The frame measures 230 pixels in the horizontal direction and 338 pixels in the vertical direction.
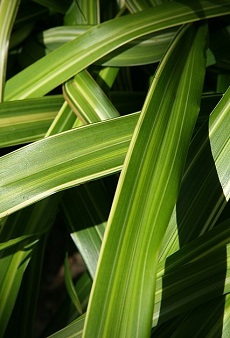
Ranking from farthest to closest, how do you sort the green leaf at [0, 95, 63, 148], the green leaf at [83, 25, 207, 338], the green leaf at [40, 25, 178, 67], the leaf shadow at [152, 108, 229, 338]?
the green leaf at [40, 25, 178, 67]
the green leaf at [0, 95, 63, 148]
the leaf shadow at [152, 108, 229, 338]
the green leaf at [83, 25, 207, 338]

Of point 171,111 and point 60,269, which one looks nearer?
point 171,111

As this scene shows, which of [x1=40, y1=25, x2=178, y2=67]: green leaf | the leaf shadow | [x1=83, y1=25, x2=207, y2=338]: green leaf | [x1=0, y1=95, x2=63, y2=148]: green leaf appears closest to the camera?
[x1=83, y1=25, x2=207, y2=338]: green leaf

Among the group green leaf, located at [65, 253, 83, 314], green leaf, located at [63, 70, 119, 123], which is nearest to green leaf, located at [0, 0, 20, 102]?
green leaf, located at [63, 70, 119, 123]

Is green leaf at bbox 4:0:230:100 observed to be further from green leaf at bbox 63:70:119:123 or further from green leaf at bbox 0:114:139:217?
green leaf at bbox 0:114:139:217

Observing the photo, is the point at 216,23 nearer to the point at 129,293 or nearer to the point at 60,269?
the point at 129,293

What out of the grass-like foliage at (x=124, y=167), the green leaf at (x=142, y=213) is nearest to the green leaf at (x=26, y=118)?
the grass-like foliage at (x=124, y=167)

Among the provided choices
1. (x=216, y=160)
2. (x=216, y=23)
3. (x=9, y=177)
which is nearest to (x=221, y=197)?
(x=216, y=160)

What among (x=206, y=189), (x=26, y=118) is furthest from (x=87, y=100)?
(x=206, y=189)

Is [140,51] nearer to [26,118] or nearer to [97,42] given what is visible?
[97,42]
